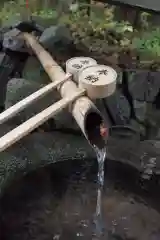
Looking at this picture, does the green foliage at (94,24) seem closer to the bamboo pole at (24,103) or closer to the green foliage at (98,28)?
the green foliage at (98,28)

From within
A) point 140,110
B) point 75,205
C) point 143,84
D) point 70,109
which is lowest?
Answer: point 75,205

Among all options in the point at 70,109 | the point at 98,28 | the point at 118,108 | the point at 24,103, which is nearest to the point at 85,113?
the point at 70,109

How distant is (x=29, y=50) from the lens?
356 centimetres

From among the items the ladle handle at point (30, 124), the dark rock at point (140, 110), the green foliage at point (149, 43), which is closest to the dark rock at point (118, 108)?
the dark rock at point (140, 110)

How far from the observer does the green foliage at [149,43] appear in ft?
12.0

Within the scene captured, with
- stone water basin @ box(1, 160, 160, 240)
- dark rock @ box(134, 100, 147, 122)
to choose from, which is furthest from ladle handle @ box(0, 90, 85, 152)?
dark rock @ box(134, 100, 147, 122)

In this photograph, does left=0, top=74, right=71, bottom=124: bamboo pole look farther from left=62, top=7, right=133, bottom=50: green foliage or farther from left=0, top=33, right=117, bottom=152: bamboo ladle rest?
left=62, top=7, right=133, bottom=50: green foliage

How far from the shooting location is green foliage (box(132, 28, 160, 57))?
3.64 m

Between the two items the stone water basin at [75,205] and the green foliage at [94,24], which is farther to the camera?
the green foliage at [94,24]

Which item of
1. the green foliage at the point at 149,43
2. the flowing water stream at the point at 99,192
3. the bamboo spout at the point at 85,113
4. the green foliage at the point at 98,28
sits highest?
the bamboo spout at the point at 85,113

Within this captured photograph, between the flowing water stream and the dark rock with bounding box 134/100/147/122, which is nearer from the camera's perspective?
the flowing water stream

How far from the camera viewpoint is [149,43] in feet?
12.2

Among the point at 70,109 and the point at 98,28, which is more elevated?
the point at 70,109

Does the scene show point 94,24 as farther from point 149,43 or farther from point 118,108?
point 118,108
